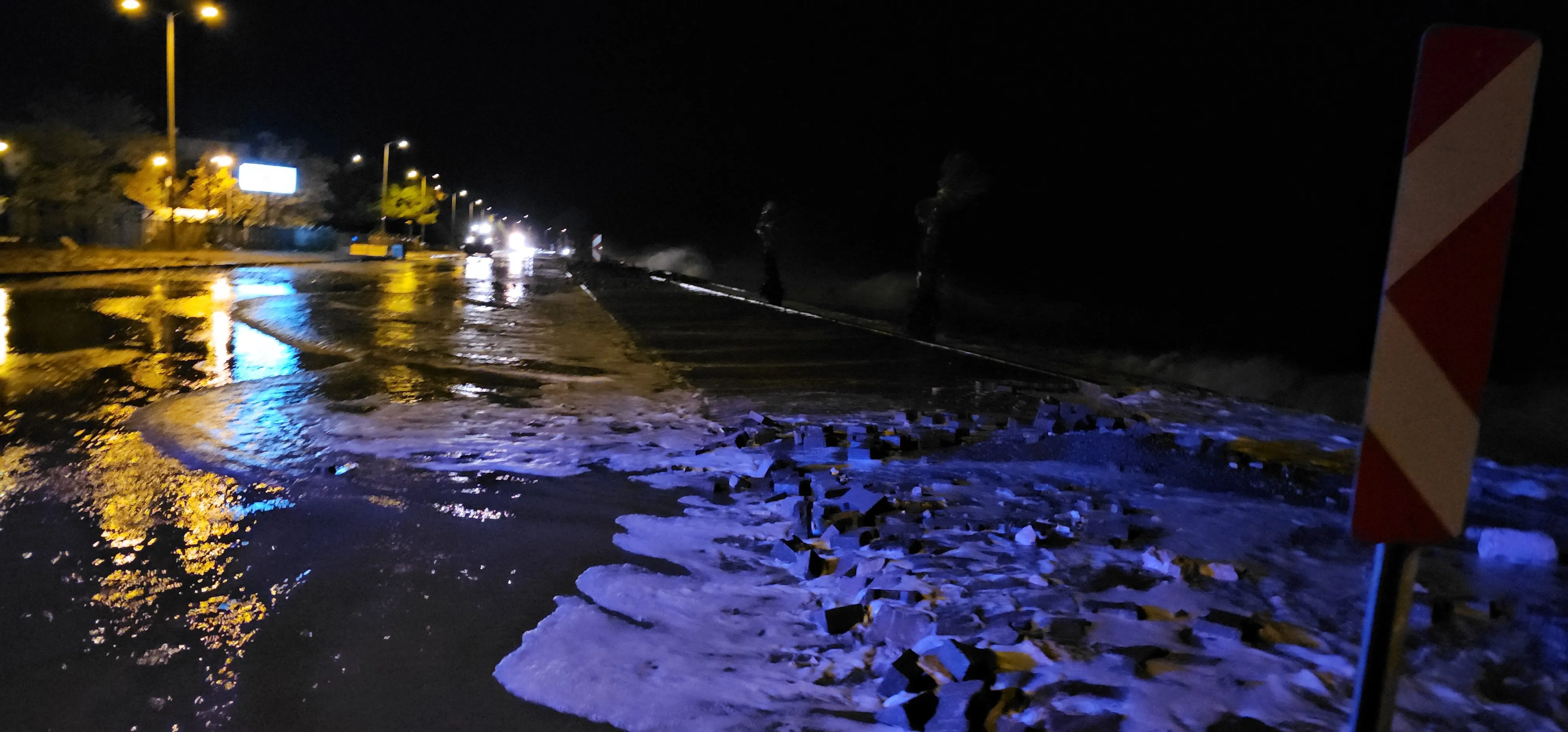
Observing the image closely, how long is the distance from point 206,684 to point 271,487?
3.08 m

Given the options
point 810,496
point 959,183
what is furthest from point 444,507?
point 959,183

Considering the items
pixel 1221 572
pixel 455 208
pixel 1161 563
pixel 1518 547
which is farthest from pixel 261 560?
pixel 455 208

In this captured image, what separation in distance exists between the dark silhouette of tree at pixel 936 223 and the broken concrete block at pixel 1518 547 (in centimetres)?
1183

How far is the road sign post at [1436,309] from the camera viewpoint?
2.25m

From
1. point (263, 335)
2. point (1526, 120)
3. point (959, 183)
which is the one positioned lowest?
point (263, 335)

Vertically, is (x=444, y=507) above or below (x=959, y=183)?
below

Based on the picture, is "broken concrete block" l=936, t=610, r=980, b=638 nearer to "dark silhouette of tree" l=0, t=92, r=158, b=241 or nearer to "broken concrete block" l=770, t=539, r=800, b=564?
"broken concrete block" l=770, t=539, r=800, b=564

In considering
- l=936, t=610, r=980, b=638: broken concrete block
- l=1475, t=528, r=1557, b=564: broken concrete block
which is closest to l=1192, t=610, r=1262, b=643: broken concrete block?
l=936, t=610, r=980, b=638: broken concrete block

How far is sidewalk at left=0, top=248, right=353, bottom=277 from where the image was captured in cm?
3077

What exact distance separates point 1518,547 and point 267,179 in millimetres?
74484

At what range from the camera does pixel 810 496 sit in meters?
6.30

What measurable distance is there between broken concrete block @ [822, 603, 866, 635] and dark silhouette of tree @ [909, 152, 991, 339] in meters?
13.2

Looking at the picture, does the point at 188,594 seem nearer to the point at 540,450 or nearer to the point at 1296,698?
the point at 540,450

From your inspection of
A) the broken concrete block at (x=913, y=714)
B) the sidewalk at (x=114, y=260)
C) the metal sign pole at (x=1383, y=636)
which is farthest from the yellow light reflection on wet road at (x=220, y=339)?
the metal sign pole at (x=1383, y=636)
